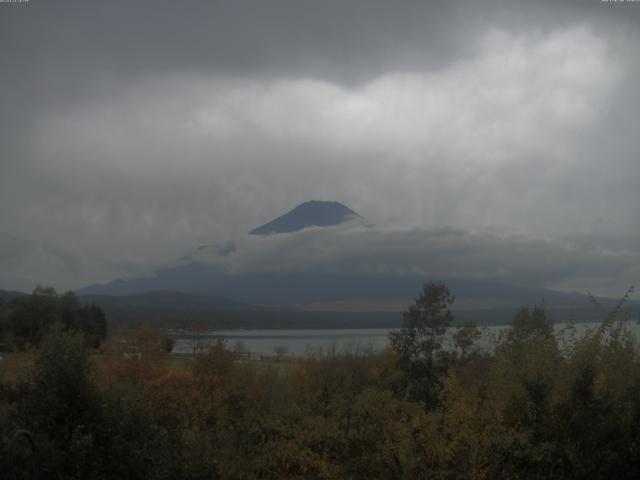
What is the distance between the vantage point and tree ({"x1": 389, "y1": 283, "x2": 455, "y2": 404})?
4962 cm

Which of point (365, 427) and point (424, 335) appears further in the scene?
point (424, 335)

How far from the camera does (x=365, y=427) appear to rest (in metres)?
18.8

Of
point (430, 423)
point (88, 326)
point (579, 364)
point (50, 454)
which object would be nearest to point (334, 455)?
point (430, 423)

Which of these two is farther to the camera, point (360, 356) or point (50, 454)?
point (360, 356)

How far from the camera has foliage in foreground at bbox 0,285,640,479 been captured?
497 inches

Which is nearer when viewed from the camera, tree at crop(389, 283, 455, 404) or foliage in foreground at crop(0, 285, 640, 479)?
foliage in foreground at crop(0, 285, 640, 479)

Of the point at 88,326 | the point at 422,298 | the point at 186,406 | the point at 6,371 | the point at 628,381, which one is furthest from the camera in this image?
the point at 88,326

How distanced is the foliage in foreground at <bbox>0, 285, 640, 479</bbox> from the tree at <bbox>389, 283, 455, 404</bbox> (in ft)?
87.9

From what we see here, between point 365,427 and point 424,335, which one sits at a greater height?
point 424,335

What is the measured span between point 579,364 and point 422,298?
122 ft

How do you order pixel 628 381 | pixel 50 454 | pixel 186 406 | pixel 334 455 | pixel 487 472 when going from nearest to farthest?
pixel 50 454
pixel 487 472
pixel 628 381
pixel 334 455
pixel 186 406

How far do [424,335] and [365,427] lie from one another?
3373 centimetres

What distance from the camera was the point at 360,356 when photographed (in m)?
48.1

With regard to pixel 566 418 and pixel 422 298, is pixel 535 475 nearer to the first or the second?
pixel 566 418
